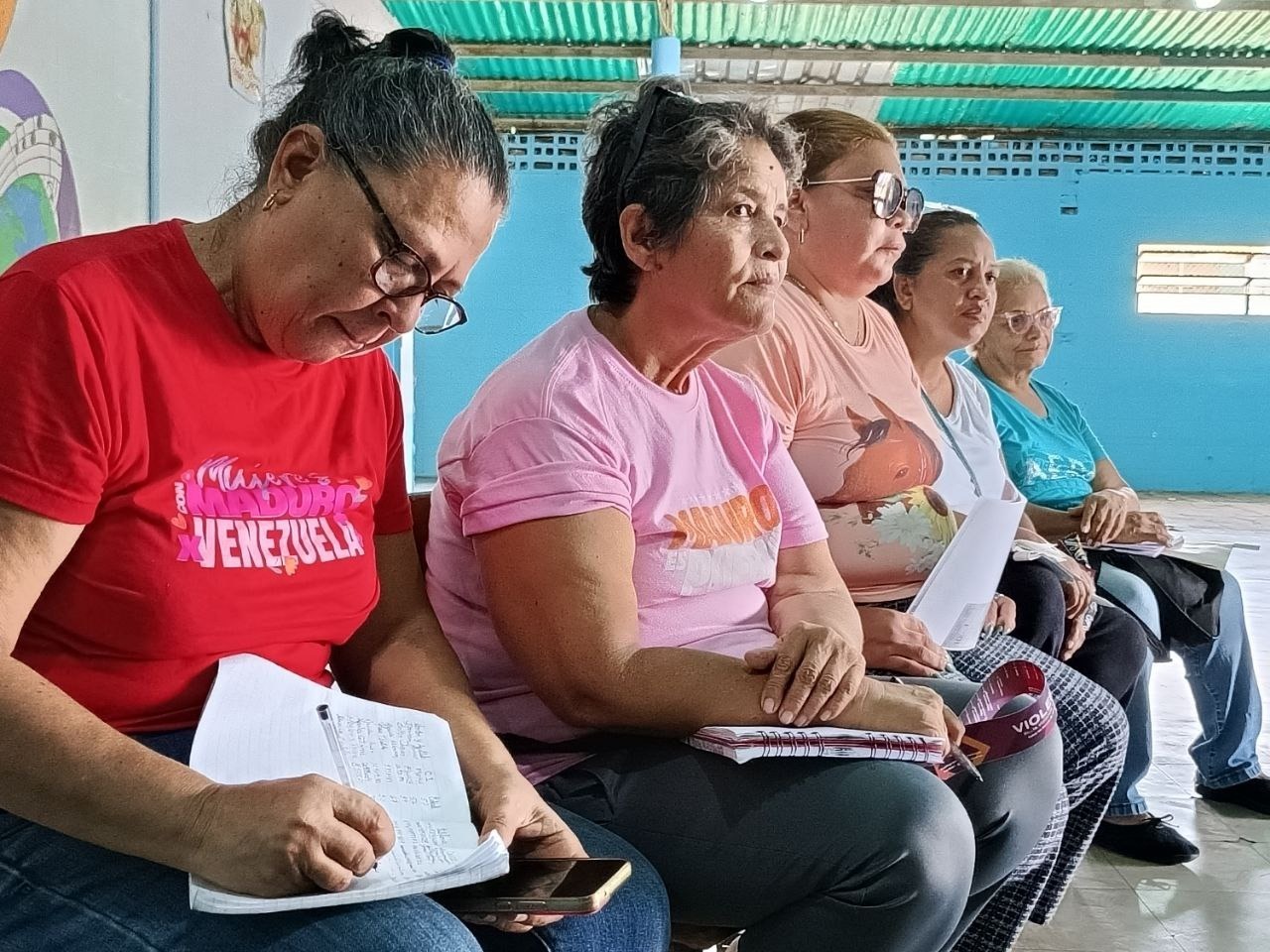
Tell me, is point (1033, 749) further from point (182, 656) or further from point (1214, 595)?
point (1214, 595)

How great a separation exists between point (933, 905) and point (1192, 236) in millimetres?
11694

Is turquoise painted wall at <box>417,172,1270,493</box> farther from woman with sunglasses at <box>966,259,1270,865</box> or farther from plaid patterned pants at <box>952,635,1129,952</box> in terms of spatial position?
plaid patterned pants at <box>952,635,1129,952</box>


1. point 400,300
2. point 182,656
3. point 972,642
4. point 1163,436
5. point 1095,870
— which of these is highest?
point 400,300

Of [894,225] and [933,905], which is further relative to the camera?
→ [894,225]

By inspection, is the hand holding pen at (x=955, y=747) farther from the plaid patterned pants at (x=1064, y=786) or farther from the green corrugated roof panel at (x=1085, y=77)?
the green corrugated roof panel at (x=1085, y=77)

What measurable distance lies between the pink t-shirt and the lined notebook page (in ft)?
0.92

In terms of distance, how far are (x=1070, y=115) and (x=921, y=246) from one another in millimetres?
9589

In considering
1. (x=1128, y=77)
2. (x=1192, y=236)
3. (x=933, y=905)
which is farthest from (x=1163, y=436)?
(x=933, y=905)

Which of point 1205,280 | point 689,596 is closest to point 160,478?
point 689,596

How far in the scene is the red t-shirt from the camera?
98 centimetres

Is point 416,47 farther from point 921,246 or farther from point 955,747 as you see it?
point 921,246

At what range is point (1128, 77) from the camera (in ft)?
33.7

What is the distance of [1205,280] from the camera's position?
11578mm

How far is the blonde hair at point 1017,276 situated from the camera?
11.3 ft
